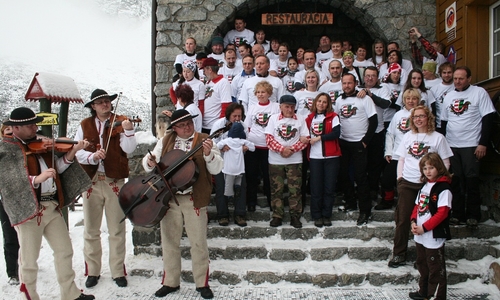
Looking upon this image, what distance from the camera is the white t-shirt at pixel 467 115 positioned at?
4707 millimetres

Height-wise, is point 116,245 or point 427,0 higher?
point 427,0

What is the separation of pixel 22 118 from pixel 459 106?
14.9ft

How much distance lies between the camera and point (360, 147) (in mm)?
4941

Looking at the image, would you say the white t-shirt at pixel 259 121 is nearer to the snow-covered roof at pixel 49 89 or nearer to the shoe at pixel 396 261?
the shoe at pixel 396 261

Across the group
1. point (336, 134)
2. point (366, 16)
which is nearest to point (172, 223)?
point (336, 134)

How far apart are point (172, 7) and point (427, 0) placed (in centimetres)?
472

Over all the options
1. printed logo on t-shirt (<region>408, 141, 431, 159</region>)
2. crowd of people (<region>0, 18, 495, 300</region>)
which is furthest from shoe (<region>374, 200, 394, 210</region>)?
printed logo on t-shirt (<region>408, 141, 431, 159</region>)

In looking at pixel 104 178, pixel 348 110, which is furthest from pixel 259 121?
pixel 104 178

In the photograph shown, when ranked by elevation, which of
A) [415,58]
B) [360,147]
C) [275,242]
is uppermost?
[415,58]

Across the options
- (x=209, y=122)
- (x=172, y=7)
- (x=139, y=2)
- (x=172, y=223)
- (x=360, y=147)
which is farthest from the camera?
(x=139, y=2)

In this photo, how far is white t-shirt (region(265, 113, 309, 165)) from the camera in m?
4.80

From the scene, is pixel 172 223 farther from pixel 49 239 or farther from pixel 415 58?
pixel 415 58

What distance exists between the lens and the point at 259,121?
5156 mm

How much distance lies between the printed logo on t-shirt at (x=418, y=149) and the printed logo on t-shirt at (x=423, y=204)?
1.92ft
